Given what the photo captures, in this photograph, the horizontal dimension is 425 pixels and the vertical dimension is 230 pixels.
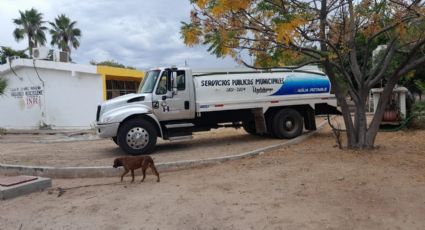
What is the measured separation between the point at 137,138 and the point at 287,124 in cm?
471

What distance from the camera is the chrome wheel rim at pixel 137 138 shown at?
39.8ft

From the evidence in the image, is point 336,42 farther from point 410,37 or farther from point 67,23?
point 67,23

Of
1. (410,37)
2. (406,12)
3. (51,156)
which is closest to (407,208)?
(406,12)

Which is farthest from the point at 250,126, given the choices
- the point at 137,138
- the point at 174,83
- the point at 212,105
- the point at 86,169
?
the point at 86,169

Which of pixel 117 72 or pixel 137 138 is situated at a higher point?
pixel 117 72

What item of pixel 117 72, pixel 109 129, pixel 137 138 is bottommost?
pixel 137 138

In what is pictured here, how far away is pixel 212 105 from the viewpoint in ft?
43.7

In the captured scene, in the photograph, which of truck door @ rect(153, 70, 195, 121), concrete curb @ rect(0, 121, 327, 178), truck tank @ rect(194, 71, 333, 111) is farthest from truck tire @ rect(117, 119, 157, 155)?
concrete curb @ rect(0, 121, 327, 178)

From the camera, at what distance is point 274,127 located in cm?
1420

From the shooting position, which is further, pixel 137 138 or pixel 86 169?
pixel 137 138

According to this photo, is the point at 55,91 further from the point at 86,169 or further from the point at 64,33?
the point at 64,33

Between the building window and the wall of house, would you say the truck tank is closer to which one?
the wall of house

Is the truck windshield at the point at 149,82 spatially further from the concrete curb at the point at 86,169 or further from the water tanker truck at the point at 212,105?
the concrete curb at the point at 86,169

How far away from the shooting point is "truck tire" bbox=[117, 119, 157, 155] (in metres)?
12.1
